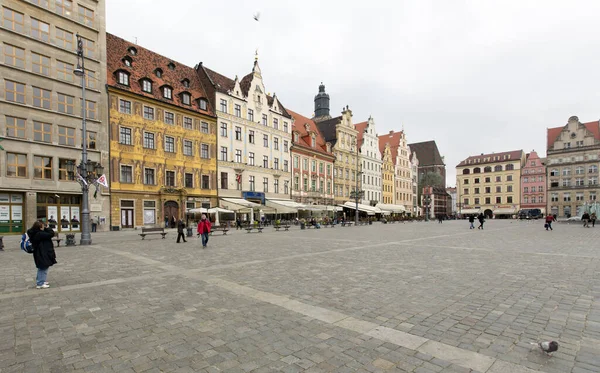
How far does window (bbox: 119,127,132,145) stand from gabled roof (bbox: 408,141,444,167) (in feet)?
342

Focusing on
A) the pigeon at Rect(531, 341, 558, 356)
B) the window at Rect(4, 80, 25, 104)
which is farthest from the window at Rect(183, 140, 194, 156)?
the pigeon at Rect(531, 341, 558, 356)

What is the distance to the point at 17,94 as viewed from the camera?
25.9m

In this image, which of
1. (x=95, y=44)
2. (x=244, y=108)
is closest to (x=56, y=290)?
(x=95, y=44)

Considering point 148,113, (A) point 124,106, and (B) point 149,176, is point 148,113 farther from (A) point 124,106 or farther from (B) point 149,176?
(B) point 149,176

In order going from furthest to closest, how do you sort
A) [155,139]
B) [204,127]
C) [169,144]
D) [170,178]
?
[204,127] < [169,144] < [170,178] < [155,139]

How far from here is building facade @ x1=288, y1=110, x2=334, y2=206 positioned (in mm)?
50312

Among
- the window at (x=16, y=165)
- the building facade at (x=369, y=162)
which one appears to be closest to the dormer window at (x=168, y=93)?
the window at (x=16, y=165)

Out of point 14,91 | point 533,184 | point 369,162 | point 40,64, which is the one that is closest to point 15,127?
point 14,91

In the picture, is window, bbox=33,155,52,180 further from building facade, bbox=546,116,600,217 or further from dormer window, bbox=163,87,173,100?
building facade, bbox=546,116,600,217

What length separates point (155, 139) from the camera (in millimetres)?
Answer: 33875

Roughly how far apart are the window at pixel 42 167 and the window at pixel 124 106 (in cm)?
755

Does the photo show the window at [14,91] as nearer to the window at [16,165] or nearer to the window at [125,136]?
the window at [16,165]

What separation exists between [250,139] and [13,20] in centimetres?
2453

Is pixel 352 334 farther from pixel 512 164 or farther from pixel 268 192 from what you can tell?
pixel 512 164
